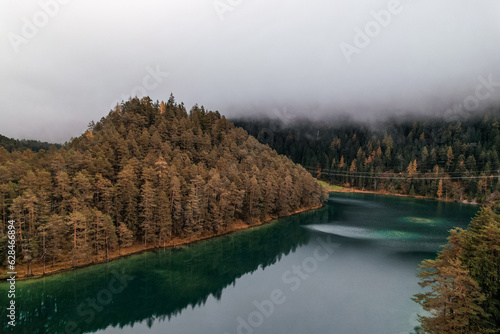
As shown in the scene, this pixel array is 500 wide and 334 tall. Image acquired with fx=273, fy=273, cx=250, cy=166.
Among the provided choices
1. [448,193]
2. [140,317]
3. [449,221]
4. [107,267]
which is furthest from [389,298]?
[448,193]

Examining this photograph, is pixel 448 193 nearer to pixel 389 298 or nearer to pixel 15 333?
pixel 389 298

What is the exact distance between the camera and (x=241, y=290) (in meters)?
38.3

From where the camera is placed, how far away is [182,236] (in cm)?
5622

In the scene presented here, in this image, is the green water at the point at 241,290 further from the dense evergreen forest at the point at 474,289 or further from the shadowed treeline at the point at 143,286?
the dense evergreen forest at the point at 474,289

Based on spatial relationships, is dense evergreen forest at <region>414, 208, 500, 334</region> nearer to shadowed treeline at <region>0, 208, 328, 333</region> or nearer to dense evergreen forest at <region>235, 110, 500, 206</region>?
shadowed treeline at <region>0, 208, 328, 333</region>

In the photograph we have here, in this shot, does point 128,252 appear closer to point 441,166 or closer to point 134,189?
point 134,189

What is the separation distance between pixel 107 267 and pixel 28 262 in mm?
10151

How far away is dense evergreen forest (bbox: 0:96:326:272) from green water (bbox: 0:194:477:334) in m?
4.59

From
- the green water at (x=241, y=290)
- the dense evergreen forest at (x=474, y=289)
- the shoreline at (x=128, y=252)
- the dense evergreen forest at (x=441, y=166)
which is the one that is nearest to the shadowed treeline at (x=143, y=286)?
the green water at (x=241, y=290)

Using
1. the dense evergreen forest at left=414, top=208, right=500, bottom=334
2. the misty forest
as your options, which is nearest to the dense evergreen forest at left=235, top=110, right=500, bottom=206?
the misty forest

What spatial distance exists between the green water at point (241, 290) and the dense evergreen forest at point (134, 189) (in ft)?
15.1

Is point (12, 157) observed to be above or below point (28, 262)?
above

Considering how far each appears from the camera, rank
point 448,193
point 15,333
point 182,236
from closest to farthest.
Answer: point 15,333, point 182,236, point 448,193

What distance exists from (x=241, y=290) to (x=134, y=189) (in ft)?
89.2
